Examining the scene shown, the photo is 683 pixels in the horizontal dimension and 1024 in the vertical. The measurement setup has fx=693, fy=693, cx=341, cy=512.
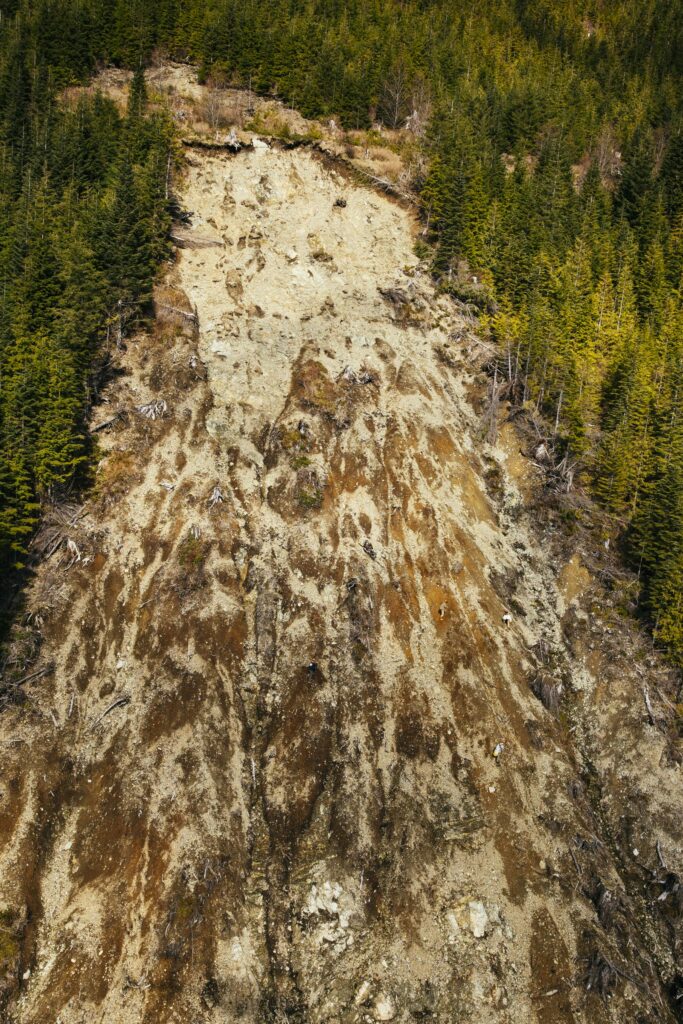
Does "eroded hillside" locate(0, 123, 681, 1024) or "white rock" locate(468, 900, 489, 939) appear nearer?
"eroded hillside" locate(0, 123, 681, 1024)

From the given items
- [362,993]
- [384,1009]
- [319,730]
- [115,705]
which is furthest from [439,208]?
[384,1009]

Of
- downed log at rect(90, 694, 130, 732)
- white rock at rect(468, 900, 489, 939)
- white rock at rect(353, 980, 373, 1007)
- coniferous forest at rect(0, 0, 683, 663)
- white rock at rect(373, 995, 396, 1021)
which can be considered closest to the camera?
white rock at rect(373, 995, 396, 1021)

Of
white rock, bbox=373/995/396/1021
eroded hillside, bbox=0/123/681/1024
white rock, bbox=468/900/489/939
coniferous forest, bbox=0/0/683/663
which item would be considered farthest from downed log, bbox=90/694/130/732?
white rock, bbox=468/900/489/939

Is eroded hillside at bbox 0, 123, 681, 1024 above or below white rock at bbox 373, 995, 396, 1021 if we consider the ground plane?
above

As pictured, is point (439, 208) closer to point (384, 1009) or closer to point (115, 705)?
point (115, 705)

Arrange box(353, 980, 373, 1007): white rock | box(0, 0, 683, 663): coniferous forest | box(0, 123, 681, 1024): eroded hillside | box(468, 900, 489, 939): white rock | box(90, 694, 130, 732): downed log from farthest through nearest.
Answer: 1. box(0, 0, 683, 663): coniferous forest
2. box(90, 694, 130, 732): downed log
3. box(468, 900, 489, 939): white rock
4. box(0, 123, 681, 1024): eroded hillside
5. box(353, 980, 373, 1007): white rock

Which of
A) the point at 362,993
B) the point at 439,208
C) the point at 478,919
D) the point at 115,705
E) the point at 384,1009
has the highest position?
the point at 439,208

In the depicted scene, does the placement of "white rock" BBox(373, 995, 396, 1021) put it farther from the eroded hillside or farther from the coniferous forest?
the coniferous forest

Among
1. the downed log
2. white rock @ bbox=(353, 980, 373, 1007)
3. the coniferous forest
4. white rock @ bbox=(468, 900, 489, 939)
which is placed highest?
the coniferous forest
